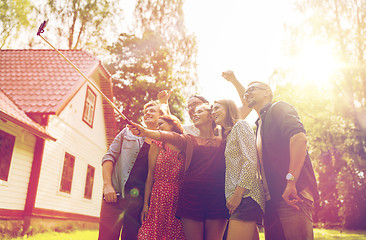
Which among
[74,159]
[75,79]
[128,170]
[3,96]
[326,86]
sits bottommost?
[128,170]

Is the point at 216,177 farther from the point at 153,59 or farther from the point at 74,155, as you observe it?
the point at 153,59

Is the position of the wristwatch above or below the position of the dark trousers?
above

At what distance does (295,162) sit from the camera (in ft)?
8.13

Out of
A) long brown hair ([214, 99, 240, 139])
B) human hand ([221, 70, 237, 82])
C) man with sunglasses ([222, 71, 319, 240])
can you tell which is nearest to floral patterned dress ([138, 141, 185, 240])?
long brown hair ([214, 99, 240, 139])

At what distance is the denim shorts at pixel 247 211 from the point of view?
100 inches

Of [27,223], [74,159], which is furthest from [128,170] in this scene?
[74,159]

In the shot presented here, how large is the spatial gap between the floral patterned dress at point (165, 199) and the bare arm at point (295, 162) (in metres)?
1.11

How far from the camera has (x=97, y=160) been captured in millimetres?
16469

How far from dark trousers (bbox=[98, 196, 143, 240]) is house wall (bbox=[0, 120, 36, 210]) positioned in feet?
23.6

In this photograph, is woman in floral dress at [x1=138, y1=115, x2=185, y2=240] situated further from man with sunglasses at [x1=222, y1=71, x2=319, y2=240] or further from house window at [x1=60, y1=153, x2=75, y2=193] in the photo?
house window at [x1=60, y1=153, x2=75, y2=193]

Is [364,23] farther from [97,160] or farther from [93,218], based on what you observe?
[93,218]

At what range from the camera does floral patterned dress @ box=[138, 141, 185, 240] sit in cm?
309

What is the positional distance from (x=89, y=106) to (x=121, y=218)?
12774mm

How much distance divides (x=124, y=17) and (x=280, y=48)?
11.0 meters
